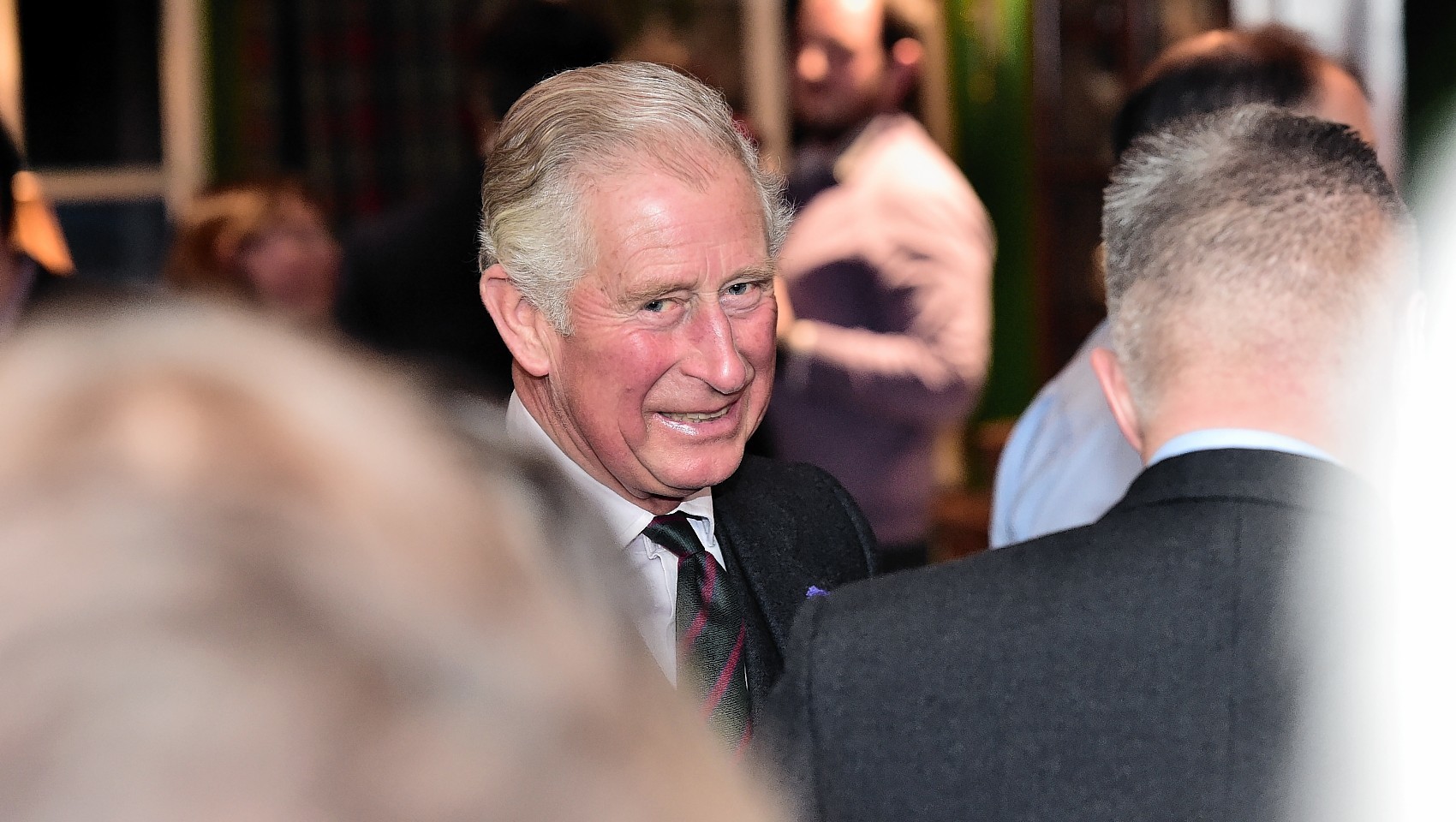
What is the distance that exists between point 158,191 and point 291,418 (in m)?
5.89

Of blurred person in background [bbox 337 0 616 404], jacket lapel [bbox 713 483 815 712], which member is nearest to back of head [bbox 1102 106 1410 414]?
jacket lapel [bbox 713 483 815 712]

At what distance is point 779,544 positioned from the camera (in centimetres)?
188

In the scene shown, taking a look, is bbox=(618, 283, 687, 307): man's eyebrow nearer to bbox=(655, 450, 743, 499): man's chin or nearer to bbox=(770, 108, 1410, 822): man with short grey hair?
bbox=(655, 450, 743, 499): man's chin

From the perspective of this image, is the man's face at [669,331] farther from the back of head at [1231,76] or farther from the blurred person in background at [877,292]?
the blurred person in background at [877,292]

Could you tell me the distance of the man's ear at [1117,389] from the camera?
1590 mm

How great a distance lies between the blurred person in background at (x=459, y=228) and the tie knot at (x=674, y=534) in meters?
0.95

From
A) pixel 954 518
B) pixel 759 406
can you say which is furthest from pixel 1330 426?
pixel 954 518

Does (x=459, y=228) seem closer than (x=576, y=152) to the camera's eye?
No

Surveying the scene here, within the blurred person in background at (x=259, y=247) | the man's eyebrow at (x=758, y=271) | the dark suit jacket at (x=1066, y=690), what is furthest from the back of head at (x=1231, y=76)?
the blurred person in background at (x=259, y=247)

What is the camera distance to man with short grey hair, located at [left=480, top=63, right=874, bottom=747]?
1604 mm

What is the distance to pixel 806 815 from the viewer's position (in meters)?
1.36

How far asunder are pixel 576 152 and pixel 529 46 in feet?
3.89

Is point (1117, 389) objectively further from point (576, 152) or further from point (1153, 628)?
point (576, 152)

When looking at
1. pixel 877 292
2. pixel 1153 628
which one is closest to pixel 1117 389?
pixel 1153 628
